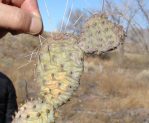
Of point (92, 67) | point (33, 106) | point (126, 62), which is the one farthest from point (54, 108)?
point (126, 62)

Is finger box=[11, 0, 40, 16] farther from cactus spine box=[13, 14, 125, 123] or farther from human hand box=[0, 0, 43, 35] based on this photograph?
cactus spine box=[13, 14, 125, 123]

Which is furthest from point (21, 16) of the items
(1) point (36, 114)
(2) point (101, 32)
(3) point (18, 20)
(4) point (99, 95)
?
(4) point (99, 95)

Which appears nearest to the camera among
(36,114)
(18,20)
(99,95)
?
(18,20)

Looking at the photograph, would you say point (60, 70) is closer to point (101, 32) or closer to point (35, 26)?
point (35, 26)

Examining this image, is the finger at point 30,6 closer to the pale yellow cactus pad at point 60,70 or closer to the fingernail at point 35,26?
the fingernail at point 35,26

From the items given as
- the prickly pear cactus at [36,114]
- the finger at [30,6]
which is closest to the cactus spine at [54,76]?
the prickly pear cactus at [36,114]

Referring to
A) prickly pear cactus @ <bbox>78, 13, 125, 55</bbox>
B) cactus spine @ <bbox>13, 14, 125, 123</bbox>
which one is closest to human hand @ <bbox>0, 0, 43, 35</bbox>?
cactus spine @ <bbox>13, 14, 125, 123</bbox>

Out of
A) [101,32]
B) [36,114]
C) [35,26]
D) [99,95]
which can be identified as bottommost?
[99,95]
